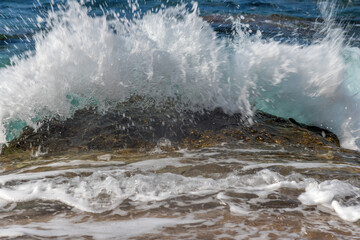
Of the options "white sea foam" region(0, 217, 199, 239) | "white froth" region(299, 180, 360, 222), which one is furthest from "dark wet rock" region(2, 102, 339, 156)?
"white sea foam" region(0, 217, 199, 239)

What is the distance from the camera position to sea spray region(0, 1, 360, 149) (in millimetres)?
3824

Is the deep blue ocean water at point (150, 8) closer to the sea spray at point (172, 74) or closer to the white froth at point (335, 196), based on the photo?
the sea spray at point (172, 74)

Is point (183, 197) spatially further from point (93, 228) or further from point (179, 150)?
point (179, 150)

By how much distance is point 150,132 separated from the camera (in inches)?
138

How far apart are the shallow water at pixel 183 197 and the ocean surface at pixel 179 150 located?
0.01m

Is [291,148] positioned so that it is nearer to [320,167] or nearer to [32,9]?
[320,167]

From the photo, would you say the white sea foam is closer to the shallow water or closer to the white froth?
the shallow water

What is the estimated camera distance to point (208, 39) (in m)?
4.50

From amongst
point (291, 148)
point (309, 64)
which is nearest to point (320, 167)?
point (291, 148)

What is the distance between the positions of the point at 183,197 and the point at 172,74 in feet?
7.28

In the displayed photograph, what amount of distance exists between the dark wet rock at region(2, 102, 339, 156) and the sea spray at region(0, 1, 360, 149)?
0.16 meters

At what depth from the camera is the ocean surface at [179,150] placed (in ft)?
6.28

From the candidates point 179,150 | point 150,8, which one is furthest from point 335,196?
point 150,8

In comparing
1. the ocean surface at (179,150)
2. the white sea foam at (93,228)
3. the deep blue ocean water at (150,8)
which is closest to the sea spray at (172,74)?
the ocean surface at (179,150)
